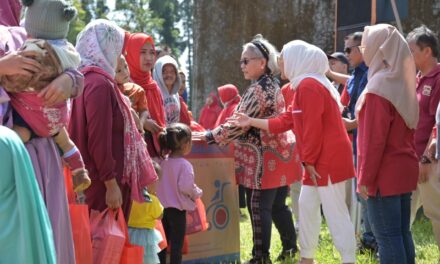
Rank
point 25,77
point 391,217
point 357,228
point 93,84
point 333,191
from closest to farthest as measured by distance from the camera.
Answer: point 25,77, point 93,84, point 391,217, point 333,191, point 357,228

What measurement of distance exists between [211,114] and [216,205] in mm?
5088

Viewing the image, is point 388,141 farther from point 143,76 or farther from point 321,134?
point 143,76

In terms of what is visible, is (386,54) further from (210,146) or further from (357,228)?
(357,228)

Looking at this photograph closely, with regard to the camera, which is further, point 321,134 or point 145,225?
point 321,134

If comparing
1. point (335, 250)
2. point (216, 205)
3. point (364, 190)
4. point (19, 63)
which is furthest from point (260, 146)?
point (19, 63)

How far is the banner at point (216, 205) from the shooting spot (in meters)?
5.50

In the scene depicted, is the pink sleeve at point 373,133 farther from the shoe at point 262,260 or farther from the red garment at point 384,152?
the shoe at point 262,260

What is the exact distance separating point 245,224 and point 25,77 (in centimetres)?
557

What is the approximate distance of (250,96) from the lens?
5.39m

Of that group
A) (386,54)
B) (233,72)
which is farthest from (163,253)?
(233,72)

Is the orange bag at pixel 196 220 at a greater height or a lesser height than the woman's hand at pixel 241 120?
A: lesser

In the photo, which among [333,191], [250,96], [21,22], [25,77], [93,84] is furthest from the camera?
[250,96]

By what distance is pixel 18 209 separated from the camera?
6.80 feet

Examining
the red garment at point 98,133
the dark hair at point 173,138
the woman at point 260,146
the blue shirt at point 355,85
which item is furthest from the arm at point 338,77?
the red garment at point 98,133
